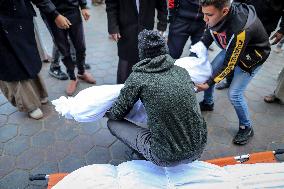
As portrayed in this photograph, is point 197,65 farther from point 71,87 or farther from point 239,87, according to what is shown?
point 71,87

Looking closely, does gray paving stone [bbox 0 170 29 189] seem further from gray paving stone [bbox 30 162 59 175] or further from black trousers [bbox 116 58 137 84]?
black trousers [bbox 116 58 137 84]

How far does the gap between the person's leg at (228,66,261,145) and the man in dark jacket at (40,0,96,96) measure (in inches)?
84.6

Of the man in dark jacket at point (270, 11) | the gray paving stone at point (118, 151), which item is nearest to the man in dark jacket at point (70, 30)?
the gray paving stone at point (118, 151)

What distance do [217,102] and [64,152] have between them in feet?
7.49

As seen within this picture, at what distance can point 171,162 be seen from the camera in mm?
2244

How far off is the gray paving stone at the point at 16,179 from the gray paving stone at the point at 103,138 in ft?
2.86

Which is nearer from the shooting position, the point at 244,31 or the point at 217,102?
the point at 244,31

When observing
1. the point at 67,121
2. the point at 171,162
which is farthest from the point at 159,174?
the point at 67,121

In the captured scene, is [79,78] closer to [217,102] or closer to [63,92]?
[63,92]

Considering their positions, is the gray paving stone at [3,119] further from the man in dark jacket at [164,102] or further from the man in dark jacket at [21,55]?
the man in dark jacket at [164,102]

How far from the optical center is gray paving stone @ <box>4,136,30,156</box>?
3.33m

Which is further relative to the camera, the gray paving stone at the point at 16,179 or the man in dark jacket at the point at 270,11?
the man in dark jacket at the point at 270,11

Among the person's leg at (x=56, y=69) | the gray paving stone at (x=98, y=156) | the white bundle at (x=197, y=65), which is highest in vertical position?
the white bundle at (x=197, y=65)

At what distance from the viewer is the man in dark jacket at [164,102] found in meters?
2.04
